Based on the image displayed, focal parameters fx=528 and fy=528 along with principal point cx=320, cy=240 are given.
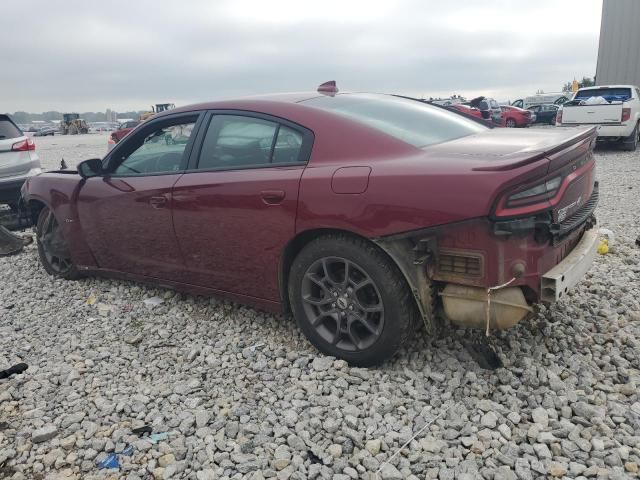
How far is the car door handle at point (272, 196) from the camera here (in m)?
3.00

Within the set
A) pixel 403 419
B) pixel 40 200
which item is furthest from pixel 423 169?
pixel 40 200

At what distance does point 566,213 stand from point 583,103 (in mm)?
11732

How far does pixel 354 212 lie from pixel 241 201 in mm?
807

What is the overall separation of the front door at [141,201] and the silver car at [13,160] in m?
3.88

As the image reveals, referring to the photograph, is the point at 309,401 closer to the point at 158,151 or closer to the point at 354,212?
the point at 354,212

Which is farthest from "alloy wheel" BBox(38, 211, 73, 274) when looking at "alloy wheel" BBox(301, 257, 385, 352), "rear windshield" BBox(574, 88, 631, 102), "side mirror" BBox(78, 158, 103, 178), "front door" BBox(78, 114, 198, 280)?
"rear windshield" BBox(574, 88, 631, 102)

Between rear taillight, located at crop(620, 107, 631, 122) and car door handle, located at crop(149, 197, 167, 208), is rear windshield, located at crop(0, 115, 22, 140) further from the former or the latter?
rear taillight, located at crop(620, 107, 631, 122)

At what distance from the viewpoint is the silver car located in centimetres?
739

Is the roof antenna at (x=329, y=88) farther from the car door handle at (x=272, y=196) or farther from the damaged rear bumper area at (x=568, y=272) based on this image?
the damaged rear bumper area at (x=568, y=272)

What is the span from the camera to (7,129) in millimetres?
7684

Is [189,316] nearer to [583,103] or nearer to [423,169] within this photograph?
[423,169]

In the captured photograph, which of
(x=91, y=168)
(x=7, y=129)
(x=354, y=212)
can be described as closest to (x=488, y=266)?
(x=354, y=212)

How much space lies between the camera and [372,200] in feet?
8.70

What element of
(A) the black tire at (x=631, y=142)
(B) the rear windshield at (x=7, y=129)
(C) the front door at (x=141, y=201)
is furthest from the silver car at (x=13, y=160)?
(A) the black tire at (x=631, y=142)
